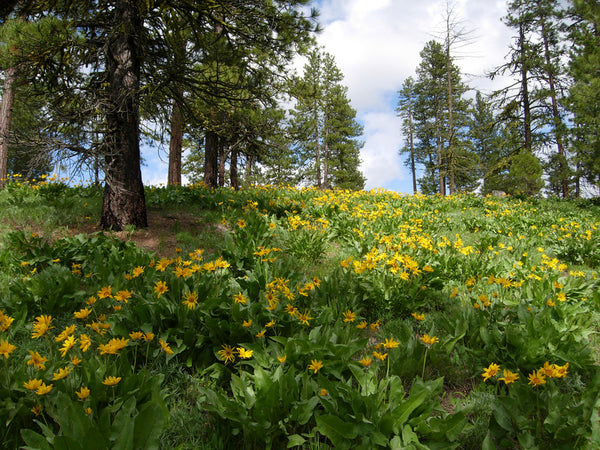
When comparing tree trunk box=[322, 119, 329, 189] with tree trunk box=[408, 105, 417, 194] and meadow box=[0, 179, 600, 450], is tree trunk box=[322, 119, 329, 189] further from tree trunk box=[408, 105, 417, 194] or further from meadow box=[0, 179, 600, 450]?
meadow box=[0, 179, 600, 450]

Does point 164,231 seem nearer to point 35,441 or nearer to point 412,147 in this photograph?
point 35,441

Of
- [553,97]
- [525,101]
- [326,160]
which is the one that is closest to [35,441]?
[525,101]

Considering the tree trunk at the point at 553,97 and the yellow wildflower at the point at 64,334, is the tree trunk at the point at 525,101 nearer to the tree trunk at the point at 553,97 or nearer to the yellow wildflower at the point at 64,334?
the tree trunk at the point at 553,97

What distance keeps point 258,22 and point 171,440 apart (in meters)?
5.81

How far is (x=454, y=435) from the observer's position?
1.56m

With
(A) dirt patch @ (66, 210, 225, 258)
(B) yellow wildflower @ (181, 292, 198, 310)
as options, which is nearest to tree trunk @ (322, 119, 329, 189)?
(A) dirt patch @ (66, 210, 225, 258)

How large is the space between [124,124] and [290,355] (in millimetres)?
4594

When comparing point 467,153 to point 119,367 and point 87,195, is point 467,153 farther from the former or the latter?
point 119,367

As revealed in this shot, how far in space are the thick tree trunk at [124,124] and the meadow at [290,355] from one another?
1072 millimetres

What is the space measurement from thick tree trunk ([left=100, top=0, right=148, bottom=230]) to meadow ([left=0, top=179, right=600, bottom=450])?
1072 mm

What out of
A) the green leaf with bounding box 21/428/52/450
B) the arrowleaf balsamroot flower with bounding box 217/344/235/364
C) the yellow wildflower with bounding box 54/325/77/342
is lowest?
the green leaf with bounding box 21/428/52/450

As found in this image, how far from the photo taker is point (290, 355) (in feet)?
6.63

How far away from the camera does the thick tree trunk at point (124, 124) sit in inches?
191

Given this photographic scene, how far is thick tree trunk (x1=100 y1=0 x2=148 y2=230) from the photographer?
4852mm
